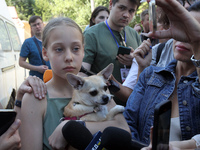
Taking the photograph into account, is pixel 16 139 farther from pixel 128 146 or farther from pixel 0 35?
pixel 0 35

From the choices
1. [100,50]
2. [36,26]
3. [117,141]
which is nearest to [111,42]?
[100,50]

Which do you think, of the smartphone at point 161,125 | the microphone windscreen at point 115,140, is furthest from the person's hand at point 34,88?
the smartphone at point 161,125

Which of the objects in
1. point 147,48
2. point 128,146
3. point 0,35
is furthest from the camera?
point 0,35

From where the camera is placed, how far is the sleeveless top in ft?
6.06

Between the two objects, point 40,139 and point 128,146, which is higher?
point 128,146

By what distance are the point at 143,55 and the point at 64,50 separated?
4.34ft

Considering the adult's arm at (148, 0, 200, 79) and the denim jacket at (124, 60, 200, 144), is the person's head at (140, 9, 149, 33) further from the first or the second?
the adult's arm at (148, 0, 200, 79)

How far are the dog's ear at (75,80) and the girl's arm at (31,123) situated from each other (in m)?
0.35

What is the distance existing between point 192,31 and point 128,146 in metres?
1.02

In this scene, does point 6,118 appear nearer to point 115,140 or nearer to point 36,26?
point 115,140

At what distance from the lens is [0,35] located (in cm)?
595

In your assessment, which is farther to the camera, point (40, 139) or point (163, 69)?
point (163, 69)

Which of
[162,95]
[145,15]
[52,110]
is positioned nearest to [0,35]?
[145,15]

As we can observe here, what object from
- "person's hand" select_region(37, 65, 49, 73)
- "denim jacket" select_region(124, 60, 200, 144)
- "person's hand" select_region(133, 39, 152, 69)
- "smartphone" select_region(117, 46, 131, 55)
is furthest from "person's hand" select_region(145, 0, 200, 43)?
"person's hand" select_region(37, 65, 49, 73)
